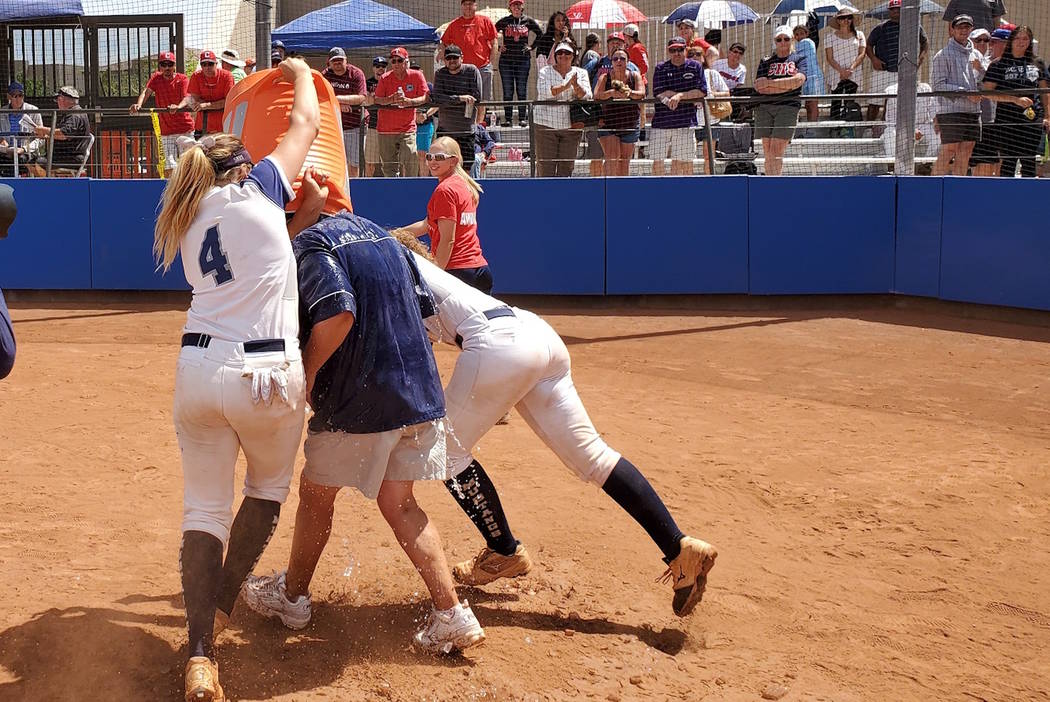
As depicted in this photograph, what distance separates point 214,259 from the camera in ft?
11.1

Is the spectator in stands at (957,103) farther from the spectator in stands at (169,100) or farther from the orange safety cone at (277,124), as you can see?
the orange safety cone at (277,124)

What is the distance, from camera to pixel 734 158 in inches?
499

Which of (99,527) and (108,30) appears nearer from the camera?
(99,527)

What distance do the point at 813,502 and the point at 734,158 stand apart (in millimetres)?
7590

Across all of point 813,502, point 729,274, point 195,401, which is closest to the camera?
point 195,401

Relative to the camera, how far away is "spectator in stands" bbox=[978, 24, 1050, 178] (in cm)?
1124

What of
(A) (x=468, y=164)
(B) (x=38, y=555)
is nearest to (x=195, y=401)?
(B) (x=38, y=555)

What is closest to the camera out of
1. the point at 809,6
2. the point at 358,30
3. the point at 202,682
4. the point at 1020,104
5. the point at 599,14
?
the point at 202,682

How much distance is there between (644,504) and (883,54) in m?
10.6

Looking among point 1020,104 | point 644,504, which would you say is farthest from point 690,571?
point 1020,104

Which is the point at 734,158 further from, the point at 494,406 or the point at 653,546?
the point at 494,406

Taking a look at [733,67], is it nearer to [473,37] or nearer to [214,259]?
[473,37]

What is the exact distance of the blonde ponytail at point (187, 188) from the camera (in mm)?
3395

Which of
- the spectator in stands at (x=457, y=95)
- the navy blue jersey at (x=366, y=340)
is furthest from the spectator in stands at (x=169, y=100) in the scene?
the navy blue jersey at (x=366, y=340)
